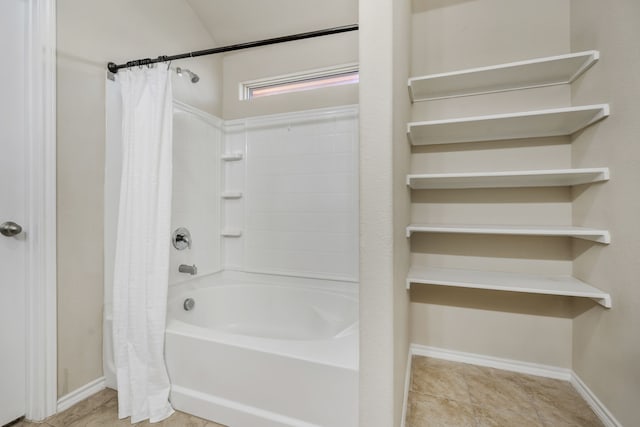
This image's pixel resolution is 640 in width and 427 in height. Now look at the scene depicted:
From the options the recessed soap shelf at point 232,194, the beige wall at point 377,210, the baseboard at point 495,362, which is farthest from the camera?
the recessed soap shelf at point 232,194

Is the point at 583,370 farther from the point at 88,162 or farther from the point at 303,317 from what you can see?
the point at 88,162

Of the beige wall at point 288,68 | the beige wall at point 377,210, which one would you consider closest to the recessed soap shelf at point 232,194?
the beige wall at point 288,68

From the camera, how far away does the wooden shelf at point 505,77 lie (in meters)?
1.50

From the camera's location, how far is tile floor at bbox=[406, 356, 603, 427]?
1.41 meters

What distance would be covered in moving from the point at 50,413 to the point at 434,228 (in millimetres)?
2201

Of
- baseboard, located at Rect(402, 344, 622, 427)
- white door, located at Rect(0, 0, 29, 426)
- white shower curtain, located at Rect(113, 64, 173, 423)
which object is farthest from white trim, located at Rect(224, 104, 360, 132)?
baseboard, located at Rect(402, 344, 622, 427)

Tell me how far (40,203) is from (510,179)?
2422 millimetres

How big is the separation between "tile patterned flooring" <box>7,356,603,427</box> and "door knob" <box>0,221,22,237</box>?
915mm

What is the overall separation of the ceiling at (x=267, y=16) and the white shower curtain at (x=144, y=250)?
3.81ft

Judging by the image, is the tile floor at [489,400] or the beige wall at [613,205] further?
the tile floor at [489,400]

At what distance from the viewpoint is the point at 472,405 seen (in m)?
1.52

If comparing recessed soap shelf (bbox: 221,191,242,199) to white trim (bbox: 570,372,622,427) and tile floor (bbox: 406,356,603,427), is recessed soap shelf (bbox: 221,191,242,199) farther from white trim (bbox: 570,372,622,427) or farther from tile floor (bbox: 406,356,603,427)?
white trim (bbox: 570,372,622,427)

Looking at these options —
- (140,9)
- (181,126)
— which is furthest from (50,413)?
(140,9)

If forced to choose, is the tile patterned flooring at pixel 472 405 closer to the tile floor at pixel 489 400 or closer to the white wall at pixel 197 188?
the tile floor at pixel 489 400
